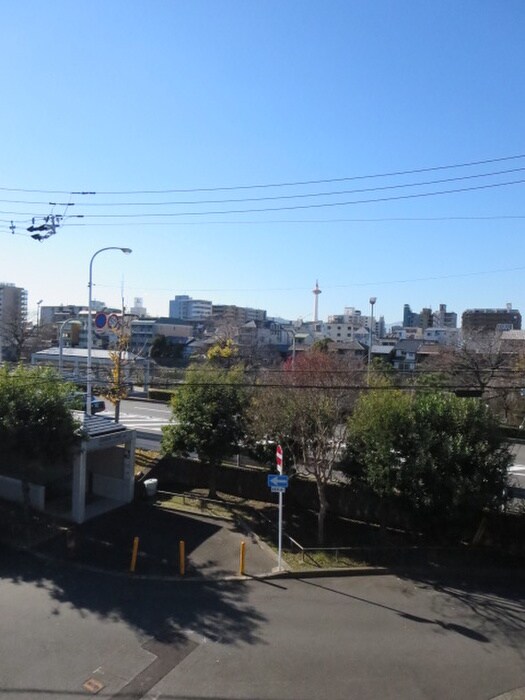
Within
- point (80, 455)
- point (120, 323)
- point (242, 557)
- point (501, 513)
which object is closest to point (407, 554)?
point (501, 513)

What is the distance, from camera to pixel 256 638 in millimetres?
10812

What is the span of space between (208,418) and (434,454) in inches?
304

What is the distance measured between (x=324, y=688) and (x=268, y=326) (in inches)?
4290

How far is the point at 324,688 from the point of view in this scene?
9219mm

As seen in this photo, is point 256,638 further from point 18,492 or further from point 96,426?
point 18,492

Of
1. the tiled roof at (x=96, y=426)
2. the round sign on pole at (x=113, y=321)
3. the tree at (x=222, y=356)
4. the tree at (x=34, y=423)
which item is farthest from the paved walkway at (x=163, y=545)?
the tree at (x=222, y=356)

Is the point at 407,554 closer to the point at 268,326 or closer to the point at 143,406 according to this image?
the point at 143,406

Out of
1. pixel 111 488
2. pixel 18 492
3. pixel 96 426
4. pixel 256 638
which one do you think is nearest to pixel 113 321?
pixel 96 426

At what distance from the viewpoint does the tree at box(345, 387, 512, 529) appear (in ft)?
50.1

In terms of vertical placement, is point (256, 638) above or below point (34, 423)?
below

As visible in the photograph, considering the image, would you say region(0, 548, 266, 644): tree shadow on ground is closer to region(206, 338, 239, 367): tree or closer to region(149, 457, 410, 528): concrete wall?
region(149, 457, 410, 528): concrete wall

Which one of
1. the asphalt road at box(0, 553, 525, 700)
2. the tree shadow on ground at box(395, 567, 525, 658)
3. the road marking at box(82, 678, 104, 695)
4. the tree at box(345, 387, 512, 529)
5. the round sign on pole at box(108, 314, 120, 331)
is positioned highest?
the round sign on pole at box(108, 314, 120, 331)

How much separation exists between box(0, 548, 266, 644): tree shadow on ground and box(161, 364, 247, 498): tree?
6.41 m

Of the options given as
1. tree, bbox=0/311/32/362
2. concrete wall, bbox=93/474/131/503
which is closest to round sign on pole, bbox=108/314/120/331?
concrete wall, bbox=93/474/131/503
